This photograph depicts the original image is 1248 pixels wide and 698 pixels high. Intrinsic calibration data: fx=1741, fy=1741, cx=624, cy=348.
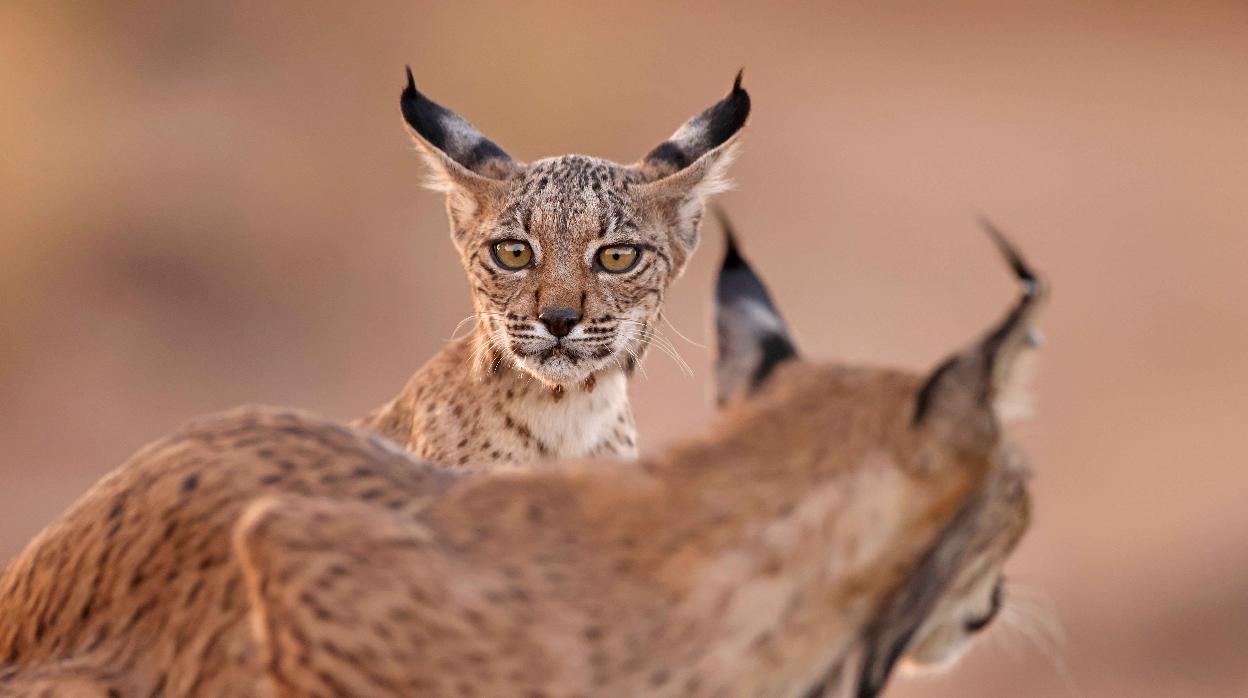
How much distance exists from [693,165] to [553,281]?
27.8 inches

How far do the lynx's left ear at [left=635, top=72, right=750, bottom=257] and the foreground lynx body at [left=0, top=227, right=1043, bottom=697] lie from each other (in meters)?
2.57

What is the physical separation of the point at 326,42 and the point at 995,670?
36.8ft

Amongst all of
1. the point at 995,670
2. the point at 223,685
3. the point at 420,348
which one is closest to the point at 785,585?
the point at 223,685

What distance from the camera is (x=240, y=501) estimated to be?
13.0ft

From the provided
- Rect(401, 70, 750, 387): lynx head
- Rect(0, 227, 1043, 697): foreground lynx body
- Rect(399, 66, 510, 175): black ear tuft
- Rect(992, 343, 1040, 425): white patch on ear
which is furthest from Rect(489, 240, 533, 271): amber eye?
Rect(992, 343, 1040, 425): white patch on ear

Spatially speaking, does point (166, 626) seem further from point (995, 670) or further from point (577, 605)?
point (995, 670)

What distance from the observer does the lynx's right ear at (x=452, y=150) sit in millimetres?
6363

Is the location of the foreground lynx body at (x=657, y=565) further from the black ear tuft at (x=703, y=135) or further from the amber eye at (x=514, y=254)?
the black ear tuft at (x=703, y=135)

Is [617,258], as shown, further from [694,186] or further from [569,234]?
[694,186]

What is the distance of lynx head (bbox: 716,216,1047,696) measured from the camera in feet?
10.8

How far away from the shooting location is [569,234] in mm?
6246

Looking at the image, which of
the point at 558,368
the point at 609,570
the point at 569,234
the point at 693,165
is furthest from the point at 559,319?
the point at 609,570

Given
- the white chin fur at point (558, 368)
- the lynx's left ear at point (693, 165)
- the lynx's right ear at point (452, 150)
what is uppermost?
the lynx's right ear at point (452, 150)

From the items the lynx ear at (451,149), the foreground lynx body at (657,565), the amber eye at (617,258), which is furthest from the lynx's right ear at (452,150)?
the foreground lynx body at (657,565)
